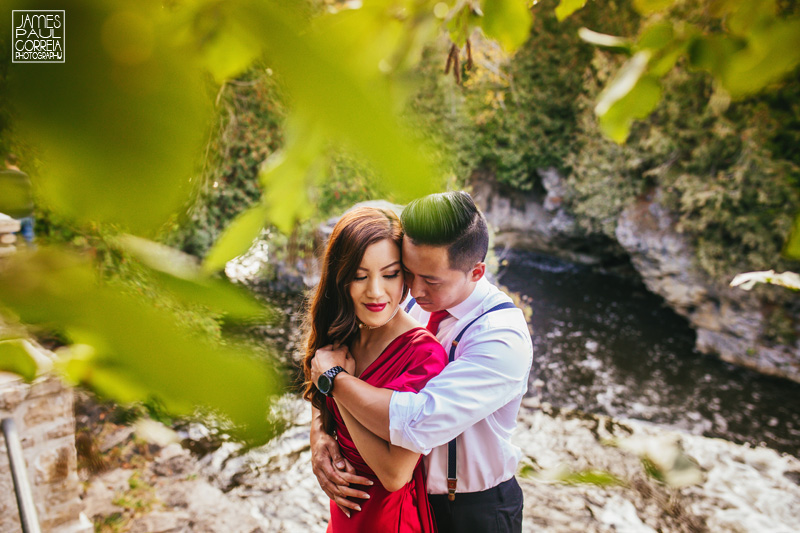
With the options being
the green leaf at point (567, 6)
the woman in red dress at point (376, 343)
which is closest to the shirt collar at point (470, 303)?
the woman in red dress at point (376, 343)

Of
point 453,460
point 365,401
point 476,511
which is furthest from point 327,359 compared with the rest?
point 476,511

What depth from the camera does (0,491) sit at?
1668 mm

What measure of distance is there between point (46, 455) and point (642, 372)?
5.70 meters

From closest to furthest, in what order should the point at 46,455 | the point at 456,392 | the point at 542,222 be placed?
the point at 456,392 < the point at 46,455 < the point at 542,222

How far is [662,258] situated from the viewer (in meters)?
6.31

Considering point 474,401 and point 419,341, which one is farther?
point 419,341

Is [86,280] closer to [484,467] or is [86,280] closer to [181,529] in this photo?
[484,467]

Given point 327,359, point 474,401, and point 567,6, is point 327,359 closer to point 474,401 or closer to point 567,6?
point 474,401

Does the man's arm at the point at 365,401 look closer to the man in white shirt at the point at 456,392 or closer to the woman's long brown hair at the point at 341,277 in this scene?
the man in white shirt at the point at 456,392

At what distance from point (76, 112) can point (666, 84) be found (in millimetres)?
6750

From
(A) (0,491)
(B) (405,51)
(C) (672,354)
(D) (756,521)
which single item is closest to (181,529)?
(A) (0,491)

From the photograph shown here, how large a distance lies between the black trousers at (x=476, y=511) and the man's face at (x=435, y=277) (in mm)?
476

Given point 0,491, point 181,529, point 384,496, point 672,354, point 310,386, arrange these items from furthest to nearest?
point 672,354 → point 181,529 → point 0,491 → point 310,386 → point 384,496
